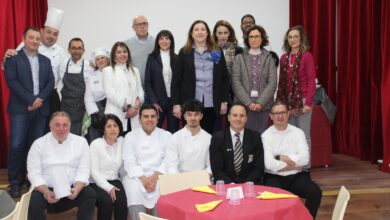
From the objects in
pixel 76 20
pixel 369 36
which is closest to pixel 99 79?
pixel 76 20

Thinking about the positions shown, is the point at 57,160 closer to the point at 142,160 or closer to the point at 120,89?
the point at 142,160

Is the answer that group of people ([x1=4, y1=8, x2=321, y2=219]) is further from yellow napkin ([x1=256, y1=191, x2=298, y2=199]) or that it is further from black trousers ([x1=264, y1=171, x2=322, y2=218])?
yellow napkin ([x1=256, y1=191, x2=298, y2=199])

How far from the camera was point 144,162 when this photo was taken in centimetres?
374

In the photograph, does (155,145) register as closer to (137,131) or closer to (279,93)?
(137,131)

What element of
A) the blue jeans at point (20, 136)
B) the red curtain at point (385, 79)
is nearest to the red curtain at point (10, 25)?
the blue jeans at point (20, 136)

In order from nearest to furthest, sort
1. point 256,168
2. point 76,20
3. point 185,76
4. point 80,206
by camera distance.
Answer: point 80,206 < point 256,168 < point 185,76 < point 76,20

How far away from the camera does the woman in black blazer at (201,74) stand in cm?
418

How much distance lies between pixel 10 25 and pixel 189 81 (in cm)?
279

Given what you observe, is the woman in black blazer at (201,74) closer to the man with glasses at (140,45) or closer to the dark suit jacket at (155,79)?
the dark suit jacket at (155,79)

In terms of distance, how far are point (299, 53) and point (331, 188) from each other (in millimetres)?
1277

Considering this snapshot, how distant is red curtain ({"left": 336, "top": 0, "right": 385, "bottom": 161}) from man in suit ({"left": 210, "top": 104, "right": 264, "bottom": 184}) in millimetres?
2484

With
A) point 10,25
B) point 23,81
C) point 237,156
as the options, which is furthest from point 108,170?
point 10,25

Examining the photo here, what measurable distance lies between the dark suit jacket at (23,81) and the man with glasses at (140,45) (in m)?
0.79

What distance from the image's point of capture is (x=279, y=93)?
460 centimetres
